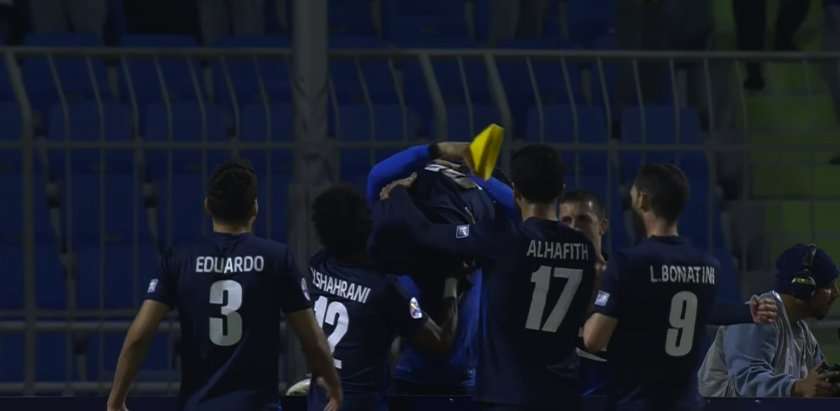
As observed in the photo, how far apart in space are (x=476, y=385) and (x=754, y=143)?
3.84 metres

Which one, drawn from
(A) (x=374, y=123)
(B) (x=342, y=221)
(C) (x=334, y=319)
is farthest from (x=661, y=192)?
(A) (x=374, y=123)

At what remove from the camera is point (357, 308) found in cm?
575

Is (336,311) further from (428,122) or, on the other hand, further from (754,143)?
(428,122)

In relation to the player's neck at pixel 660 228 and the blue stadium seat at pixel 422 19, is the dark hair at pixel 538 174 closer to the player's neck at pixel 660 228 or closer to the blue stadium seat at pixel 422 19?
the player's neck at pixel 660 228

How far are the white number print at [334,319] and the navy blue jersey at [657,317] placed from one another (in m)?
0.79

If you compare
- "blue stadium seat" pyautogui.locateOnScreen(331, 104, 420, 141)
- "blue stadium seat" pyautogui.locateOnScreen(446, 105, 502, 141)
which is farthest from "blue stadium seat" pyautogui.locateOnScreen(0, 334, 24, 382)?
"blue stadium seat" pyautogui.locateOnScreen(446, 105, 502, 141)

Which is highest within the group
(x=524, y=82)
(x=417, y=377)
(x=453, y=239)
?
(x=524, y=82)

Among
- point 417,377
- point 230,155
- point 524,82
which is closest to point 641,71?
point 524,82

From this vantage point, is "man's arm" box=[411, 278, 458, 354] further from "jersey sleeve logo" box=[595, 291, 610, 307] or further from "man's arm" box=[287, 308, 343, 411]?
"jersey sleeve logo" box=[595, 291, 610, 307]

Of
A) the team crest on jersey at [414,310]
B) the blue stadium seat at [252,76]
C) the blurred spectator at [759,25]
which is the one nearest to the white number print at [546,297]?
the team crest on jersey at [414,310]

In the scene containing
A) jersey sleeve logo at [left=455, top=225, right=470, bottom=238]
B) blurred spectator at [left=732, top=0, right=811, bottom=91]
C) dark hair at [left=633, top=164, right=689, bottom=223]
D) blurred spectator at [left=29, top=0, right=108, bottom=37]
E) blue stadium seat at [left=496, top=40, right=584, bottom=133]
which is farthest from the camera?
blurred spectator at [left=29, top=0, right=108, bottom=37]

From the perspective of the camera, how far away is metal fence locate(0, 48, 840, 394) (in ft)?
29.3

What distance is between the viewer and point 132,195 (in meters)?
9.38

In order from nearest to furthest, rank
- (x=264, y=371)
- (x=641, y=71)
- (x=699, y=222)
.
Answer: (x=264, y=371)
(x=699, y=222)
(x=641, y=71)
